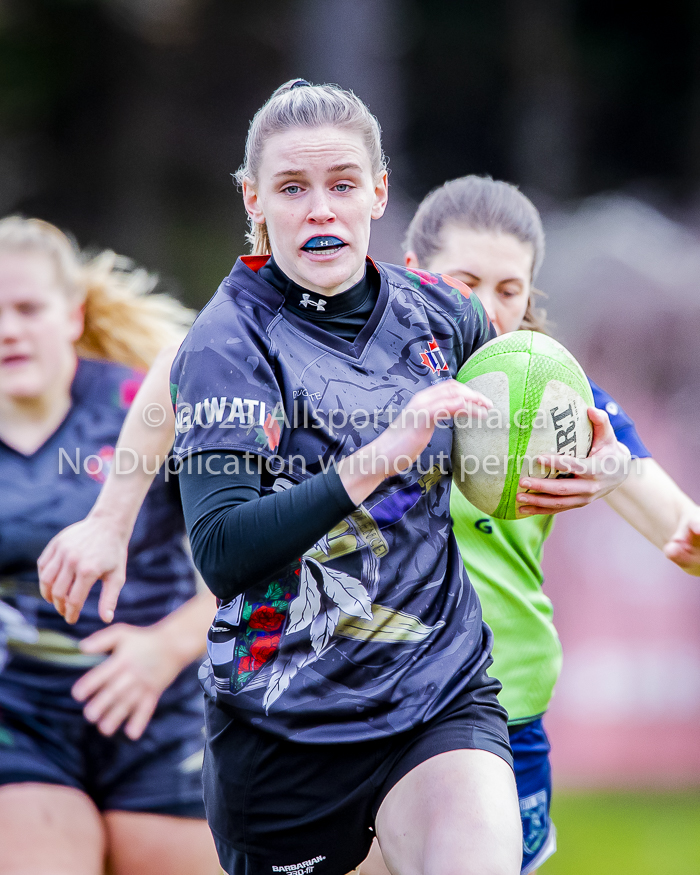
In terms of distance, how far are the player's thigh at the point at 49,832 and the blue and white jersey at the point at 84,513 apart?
568 millimetres

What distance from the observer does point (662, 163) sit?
1630 cm

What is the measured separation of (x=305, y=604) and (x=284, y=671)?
16 cm

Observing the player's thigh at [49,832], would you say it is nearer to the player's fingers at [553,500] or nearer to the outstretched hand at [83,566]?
the outstretched hand at [83,566]

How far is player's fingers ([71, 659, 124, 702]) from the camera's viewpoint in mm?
3965

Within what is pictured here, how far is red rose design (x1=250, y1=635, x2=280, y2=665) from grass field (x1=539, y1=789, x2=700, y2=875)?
3.76 metres

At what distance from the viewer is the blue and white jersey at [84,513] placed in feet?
13.0

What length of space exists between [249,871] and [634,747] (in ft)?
14.1

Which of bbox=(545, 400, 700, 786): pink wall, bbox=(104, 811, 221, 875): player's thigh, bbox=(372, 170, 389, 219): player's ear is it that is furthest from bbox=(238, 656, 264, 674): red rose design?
bbox=(545, 400, 700, 786): pink wall

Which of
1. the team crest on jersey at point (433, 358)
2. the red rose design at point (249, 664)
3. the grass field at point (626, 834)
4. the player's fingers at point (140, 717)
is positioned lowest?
the grass field at point (626, 834)

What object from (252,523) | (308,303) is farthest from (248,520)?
(308,303)

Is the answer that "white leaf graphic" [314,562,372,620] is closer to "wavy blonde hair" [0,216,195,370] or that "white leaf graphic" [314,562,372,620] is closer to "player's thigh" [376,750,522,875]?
"player's thigh" [376,750,522,875]

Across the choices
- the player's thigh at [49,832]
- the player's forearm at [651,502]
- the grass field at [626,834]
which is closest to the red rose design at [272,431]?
the player's forearm at [651,502]

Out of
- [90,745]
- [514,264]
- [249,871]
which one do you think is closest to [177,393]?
[249,871]

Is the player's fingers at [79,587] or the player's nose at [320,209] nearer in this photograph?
the player's nose at [320,209]
